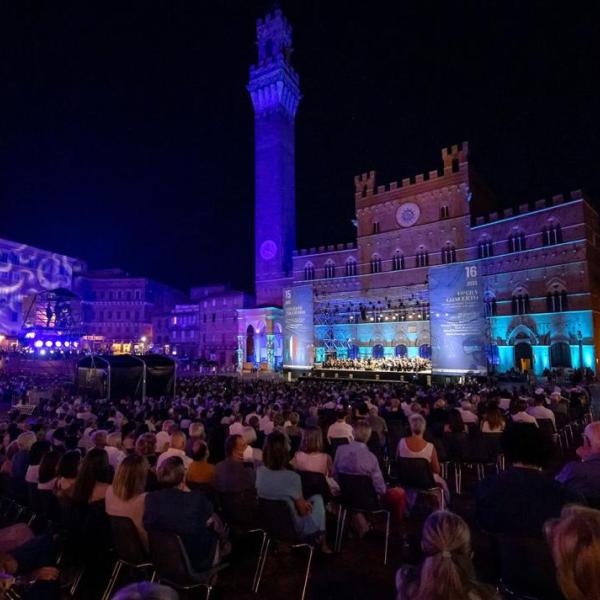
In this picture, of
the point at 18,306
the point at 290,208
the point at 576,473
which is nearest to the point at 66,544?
the point at 576,473

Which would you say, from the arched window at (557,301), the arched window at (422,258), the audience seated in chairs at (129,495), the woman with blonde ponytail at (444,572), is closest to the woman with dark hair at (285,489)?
the audience seated in chairs at (129,495)

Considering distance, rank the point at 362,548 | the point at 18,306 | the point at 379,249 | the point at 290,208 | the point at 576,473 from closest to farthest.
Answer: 1. the point at 576,473
2. the point at 362,548
3. the point at 379,249
4. the point at 290,208
5. the point at 18,306

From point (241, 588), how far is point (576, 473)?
378 cm

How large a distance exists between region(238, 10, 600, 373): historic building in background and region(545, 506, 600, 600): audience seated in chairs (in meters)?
25.9

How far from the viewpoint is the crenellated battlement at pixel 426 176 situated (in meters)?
34.2

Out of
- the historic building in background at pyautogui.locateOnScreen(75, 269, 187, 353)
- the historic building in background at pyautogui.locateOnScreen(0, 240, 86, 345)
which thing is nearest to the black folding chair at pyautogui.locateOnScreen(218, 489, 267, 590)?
the historic building in background at pyautogui.locateOnScreen(0, 240, 86, 345)

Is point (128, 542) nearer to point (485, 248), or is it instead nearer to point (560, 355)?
point (560, 355)

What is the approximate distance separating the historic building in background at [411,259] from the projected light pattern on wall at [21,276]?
3069 cm

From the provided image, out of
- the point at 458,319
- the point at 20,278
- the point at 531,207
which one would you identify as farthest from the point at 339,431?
the point at 20,278

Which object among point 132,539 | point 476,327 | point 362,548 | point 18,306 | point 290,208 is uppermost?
point 290,208

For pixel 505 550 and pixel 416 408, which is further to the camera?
pixel 416 408

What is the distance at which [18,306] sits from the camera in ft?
176

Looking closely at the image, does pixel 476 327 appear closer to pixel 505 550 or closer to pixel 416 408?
pixel 416 408

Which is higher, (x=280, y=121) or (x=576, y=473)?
(x=280, y=121)
